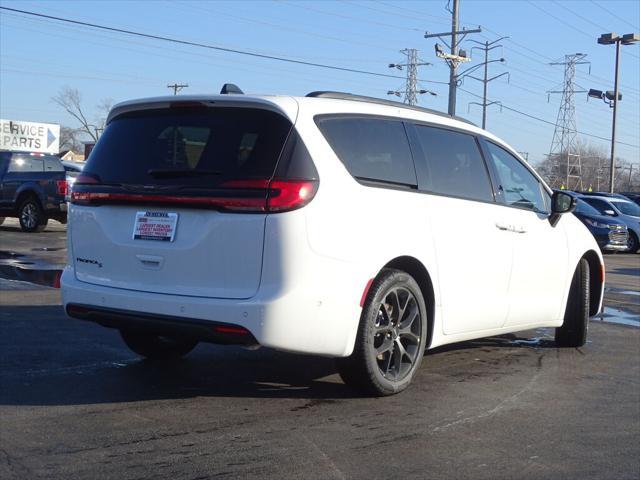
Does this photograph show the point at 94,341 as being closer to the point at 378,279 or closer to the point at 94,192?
the point at 94,192

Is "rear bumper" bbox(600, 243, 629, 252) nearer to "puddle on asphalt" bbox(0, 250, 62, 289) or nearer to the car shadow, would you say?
"puddle on asphalt" bbox(0, 250, 62, 289)

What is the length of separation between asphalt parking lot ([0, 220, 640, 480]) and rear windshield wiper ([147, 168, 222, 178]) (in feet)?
4.54

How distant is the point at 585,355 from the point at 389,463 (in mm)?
3798

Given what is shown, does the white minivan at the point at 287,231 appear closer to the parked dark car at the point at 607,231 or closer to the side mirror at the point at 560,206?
the side mirror at the point at 560,206

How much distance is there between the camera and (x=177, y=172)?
204 inches

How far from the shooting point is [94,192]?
217 inches

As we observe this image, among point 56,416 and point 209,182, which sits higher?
point 209,182

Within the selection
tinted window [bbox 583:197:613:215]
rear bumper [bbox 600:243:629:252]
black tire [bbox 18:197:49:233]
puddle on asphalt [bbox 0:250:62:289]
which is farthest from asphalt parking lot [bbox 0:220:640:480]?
tinted window [bbox 583:197:613:215]

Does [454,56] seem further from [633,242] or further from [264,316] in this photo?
[264,316]

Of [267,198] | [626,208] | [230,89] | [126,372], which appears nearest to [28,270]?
[126,372]

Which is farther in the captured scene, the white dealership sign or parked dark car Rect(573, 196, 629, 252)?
the white dealership sign

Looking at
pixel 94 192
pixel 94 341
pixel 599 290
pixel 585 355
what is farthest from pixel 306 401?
pixel 599 290

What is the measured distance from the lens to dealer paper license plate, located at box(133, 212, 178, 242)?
16.8 ft

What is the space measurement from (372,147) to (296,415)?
176cm
